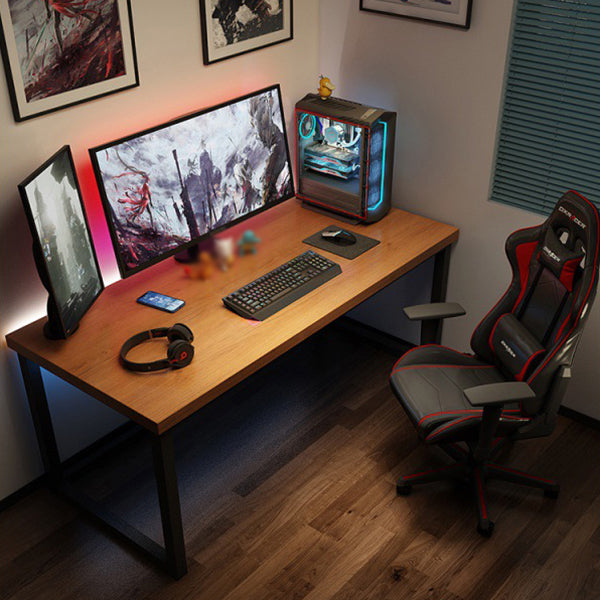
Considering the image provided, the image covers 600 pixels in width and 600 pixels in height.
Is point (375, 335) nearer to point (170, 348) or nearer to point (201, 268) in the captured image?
point (201, 268)

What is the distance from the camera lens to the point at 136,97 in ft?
9.72

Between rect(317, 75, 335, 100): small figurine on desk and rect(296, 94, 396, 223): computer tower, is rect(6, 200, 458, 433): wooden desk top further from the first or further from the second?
rect(317, 75, 335, 100): small figurine on desk

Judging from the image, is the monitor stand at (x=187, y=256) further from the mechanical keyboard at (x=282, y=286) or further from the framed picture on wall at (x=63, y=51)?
the framed picture on wall at (x=63, y=51)

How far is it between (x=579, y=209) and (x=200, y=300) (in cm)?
137

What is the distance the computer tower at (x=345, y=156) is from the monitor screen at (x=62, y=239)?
113 cm

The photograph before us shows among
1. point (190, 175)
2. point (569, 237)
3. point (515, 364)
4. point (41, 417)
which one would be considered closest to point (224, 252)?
point (190, 175)

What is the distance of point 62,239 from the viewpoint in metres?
2.64

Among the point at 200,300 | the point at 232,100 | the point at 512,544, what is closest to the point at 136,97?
the point at 232,100

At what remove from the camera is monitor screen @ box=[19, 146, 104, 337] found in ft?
8.19

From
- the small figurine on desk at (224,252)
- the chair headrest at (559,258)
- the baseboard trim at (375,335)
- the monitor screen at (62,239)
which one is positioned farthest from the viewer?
the baseboard trim at (375,335)

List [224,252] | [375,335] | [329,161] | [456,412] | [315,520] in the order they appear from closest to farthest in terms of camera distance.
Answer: [456,412]
[315,520]
[224,252]
[329,161]
[375,335]

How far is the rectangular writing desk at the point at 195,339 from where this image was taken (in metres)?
2.54

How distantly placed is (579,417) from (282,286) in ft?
4.91

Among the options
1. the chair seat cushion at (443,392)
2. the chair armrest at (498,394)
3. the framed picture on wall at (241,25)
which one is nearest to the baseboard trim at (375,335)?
the chair seat cushion at (443,392)
